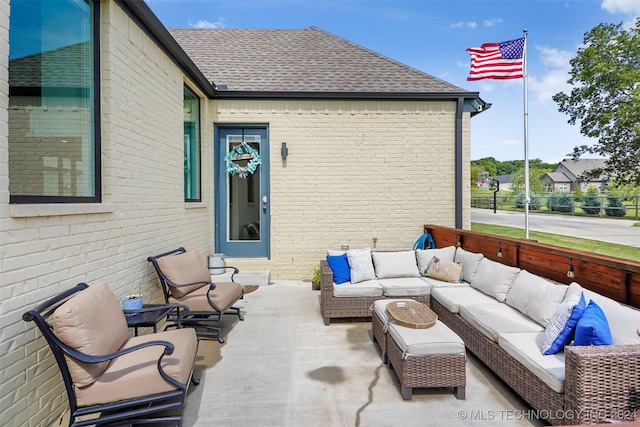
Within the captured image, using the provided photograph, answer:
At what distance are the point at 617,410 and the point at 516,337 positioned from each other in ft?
2.53

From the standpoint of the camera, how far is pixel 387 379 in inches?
116

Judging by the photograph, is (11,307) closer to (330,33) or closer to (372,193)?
(372,193)

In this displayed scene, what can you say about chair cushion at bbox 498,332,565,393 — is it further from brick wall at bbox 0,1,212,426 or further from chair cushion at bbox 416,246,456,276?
brick wall at bbox 0,1,212,426

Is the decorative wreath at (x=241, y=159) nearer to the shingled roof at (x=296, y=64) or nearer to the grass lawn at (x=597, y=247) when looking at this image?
the shingled roof at (x=296, y=64)

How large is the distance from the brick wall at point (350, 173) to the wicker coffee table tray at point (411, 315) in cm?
317

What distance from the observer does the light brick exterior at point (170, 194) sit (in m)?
2.12

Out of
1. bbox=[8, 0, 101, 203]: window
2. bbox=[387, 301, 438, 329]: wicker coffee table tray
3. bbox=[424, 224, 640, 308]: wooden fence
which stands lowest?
bbox=[387, 301, 438, 329]: wicker coffee table tray

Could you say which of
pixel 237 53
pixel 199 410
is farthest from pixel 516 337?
pixel 237 53

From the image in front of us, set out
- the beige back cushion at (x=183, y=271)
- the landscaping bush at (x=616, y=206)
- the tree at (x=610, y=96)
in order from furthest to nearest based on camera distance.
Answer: the landscaping bush at (x=616, y=206)
the tree at (x=610, y=96)
the beige back cushion at (x=183, y=271)

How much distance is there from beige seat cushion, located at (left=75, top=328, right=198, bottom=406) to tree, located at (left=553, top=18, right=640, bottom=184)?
15528 millimetres

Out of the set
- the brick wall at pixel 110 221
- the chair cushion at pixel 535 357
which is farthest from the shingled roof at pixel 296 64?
the chair cushion at pixel 535 357

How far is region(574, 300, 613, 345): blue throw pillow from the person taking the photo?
2164 mm

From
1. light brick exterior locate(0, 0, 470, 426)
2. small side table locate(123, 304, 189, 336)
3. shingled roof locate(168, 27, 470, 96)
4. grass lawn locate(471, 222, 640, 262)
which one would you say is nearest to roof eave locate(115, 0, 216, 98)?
light brick exterior locate(0, 0, 470, 426)

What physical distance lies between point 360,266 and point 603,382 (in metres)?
2.99
